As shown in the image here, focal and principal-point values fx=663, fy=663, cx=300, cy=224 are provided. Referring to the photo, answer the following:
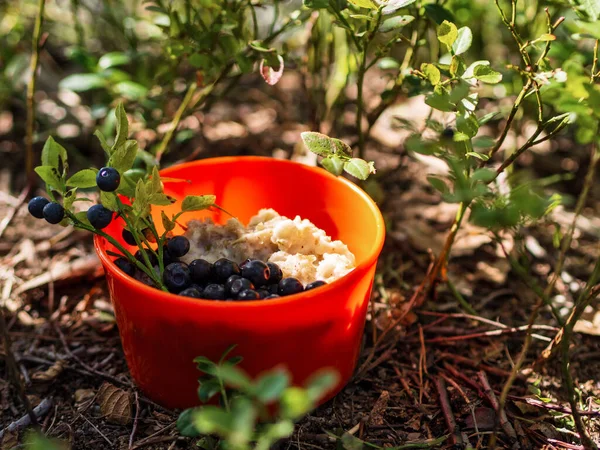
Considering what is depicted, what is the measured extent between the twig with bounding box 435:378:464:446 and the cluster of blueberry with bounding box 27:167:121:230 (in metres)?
0.83

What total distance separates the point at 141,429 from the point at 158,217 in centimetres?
51

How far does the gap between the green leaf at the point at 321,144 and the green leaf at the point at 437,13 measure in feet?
1.43

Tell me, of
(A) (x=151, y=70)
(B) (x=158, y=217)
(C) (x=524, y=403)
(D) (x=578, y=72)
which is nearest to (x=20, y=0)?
(A) (x=151, y=70)

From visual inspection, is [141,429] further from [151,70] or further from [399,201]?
[151,70]

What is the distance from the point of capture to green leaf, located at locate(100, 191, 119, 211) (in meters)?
1.32

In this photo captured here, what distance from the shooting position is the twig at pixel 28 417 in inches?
56.1

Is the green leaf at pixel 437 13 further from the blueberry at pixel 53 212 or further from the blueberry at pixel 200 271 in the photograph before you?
the blueberry at pixel 53 212

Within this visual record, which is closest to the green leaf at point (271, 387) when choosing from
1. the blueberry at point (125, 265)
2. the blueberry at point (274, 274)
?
the blueberry at point (274, 274)

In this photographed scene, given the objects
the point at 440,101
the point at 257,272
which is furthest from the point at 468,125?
the point at 257,272

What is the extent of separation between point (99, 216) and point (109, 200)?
0.12 feet

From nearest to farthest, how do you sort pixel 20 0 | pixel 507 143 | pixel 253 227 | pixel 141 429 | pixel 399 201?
pixel 141 429 → pixel 253 227 → pixel 399 201 → pixel 507 143 → pixel 20 0

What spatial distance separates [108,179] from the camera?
1254 mm

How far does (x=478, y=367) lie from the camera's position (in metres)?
1.62

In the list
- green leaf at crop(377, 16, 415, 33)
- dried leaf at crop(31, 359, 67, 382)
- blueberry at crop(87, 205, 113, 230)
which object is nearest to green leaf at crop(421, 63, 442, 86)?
green leaf at crop(377, 16, 415, 33)
